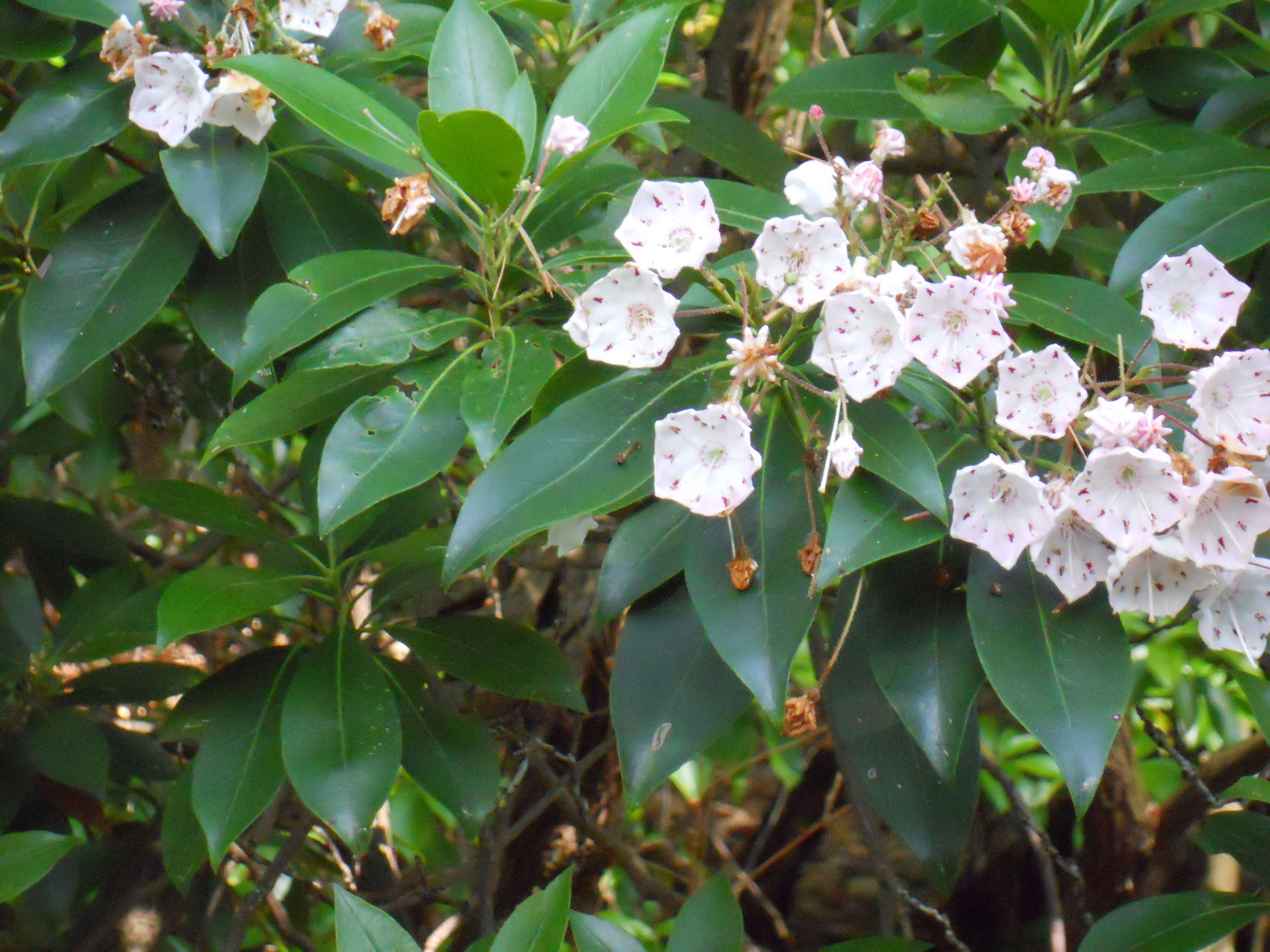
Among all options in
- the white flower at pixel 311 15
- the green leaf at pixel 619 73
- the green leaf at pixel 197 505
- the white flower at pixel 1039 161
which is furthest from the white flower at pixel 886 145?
the green leaf at pixel 197 505

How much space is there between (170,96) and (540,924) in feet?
3.57

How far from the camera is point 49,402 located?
1874 millimetres

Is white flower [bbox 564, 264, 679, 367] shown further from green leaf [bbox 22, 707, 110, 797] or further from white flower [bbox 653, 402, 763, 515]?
green leaf [bbox 22, 707, 110, 797]

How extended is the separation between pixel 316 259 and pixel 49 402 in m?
0.84

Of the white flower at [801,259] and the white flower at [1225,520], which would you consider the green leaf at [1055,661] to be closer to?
the white flower at [1225,520]

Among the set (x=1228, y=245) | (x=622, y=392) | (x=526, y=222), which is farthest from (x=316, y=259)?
(x=1228, y=245)

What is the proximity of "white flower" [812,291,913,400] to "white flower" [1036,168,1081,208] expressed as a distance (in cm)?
39

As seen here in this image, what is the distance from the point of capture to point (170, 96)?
1418mm

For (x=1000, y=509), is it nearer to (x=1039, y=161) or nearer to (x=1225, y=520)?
(x=1225, y=520)

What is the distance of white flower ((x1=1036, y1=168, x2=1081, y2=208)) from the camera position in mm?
1311

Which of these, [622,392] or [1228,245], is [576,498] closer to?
[622,392]

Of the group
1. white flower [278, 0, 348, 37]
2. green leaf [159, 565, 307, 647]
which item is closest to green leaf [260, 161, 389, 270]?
white flower [278, 0, 348, 37]

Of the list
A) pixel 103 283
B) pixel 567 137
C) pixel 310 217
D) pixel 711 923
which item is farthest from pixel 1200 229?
pixel 103 283

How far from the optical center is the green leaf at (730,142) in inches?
70.3
